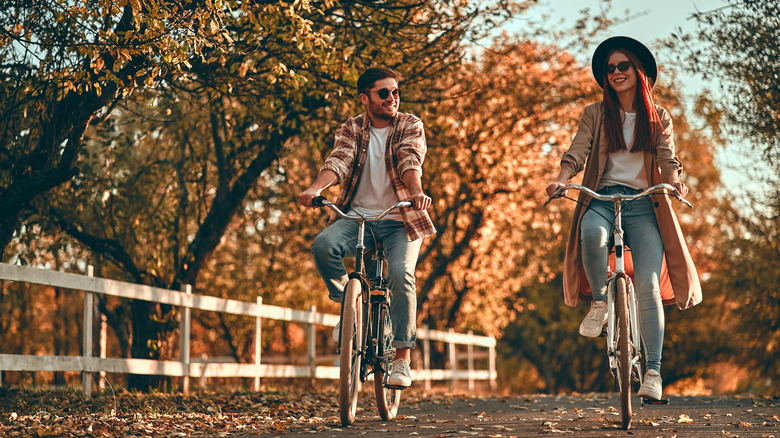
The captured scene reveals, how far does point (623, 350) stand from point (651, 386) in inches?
10.6

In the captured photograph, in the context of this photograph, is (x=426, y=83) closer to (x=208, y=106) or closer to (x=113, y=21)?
(x=208, y=106)

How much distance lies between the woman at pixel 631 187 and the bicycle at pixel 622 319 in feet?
0.32

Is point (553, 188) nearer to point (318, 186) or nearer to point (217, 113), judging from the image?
point (318, 186)

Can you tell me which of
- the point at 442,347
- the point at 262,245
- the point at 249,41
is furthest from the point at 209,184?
the point at 442,347

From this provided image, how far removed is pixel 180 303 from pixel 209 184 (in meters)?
5.80

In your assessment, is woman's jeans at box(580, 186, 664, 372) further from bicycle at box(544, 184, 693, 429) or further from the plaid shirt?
the plaid shirt

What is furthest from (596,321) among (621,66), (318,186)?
(318,186)

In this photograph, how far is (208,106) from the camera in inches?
486

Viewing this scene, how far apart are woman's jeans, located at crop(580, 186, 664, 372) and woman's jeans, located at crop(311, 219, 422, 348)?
1125 millimetres

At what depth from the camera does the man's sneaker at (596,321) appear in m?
5.58

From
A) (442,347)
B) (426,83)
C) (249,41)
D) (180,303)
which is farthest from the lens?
(442,347)

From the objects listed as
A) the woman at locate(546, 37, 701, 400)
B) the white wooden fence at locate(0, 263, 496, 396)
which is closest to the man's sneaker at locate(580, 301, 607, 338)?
the woman at locate(546, 37, 701, 400)

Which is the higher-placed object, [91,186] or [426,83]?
[426,83]

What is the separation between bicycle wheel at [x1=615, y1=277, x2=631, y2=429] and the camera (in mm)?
5137
